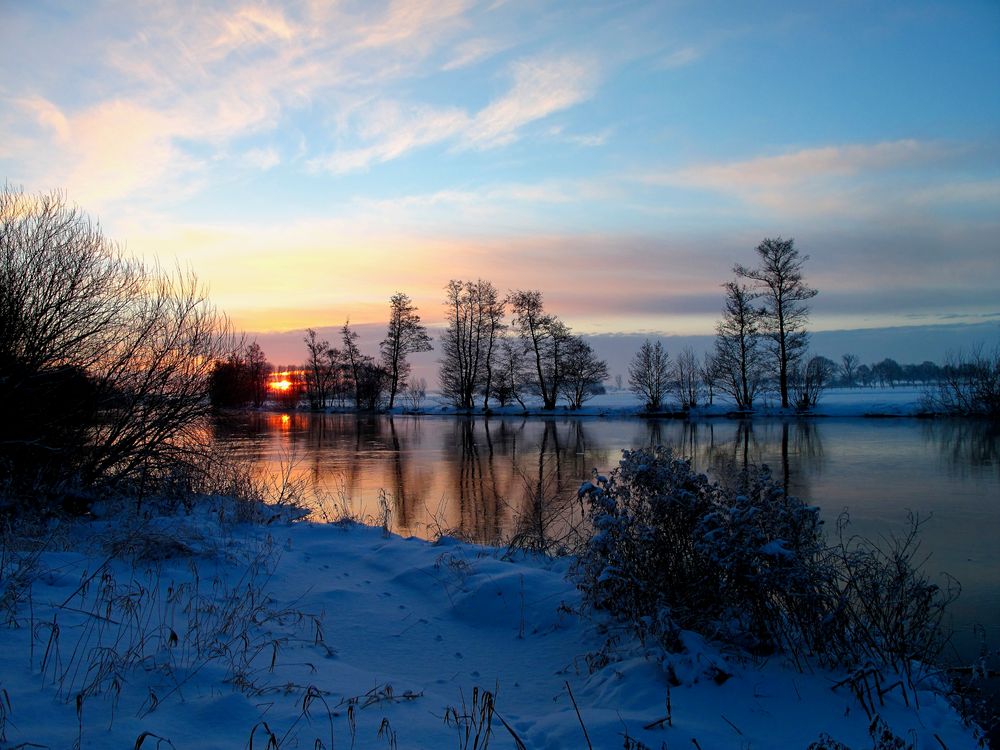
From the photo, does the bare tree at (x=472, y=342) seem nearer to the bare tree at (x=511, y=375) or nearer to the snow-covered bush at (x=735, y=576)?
the bare tree at (x=511, y=375)

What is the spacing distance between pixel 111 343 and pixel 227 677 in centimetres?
788

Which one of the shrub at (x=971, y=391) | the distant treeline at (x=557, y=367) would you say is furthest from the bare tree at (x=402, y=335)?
the shrub at (x=971, y=391)

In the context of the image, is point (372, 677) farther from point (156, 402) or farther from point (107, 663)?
point (156, 402)

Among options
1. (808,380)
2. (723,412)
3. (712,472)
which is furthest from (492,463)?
(808,380)

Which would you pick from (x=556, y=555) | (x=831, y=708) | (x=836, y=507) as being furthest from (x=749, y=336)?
(x=831, y=708)

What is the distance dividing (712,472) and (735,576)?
34.0 ft

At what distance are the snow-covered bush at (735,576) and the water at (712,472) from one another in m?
1.42

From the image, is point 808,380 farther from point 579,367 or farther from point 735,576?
point 735,576

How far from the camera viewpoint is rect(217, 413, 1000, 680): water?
9031 millimetres

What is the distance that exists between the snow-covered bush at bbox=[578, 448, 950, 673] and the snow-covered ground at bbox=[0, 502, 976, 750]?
0.82 ft

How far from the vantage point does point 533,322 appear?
49188 millimetres

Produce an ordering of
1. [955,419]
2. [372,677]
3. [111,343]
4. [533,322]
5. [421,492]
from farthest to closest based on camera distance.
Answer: [533,322] < [955,419] < [421,492] < [111,343] < [372,677]

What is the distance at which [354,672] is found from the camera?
4344 mm

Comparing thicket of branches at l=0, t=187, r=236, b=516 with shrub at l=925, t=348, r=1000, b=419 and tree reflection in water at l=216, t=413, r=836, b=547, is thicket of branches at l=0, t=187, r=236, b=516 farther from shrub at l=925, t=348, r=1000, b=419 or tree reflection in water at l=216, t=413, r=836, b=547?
shrub at l=925, t=348, r=1000, b=419
